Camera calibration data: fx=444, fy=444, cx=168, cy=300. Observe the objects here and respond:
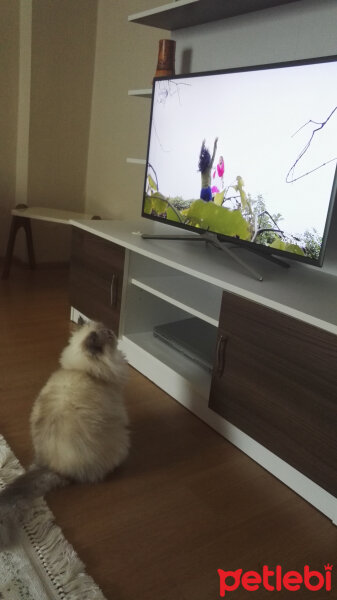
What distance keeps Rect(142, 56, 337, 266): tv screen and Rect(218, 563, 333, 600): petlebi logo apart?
0.90m

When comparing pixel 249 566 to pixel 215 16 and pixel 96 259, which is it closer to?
pixel 96 259

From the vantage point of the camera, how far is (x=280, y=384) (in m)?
1.35

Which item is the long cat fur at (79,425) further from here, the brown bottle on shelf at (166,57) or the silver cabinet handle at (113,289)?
the brown bottle on shelf at (166,57)

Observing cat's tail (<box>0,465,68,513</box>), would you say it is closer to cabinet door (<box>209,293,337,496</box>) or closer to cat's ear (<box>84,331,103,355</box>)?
cat's ear (<box>84,331,103,355</box>)

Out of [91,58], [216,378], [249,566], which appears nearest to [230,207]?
[216,378]

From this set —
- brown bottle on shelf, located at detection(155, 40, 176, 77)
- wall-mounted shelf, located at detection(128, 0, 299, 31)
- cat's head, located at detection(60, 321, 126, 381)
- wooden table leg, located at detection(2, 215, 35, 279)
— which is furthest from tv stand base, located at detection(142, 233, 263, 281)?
wooden table leg, located at detection(2, 215, 35, 279)

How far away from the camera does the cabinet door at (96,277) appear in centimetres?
208

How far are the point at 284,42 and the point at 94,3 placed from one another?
2.13 m

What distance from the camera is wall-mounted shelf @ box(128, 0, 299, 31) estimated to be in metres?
1.89

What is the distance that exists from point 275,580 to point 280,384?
511 millimetres

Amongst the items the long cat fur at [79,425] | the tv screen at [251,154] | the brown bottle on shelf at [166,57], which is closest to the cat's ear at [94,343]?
the long cat fur at [79,425]

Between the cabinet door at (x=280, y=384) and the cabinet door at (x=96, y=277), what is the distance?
0.71 m

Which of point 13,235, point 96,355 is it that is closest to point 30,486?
point 96,355

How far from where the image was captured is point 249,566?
44.7 inches
